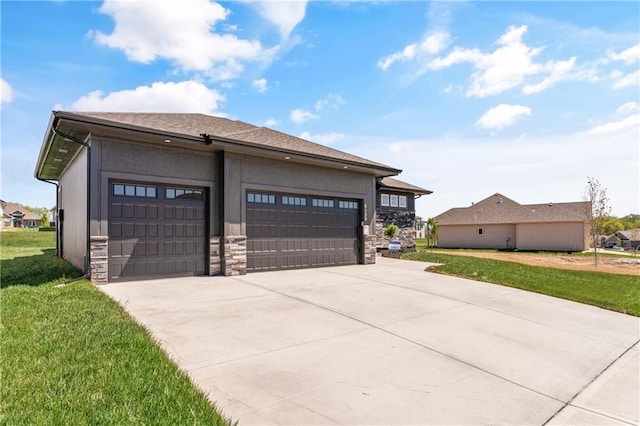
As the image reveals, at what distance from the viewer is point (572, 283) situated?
1069 centimetres

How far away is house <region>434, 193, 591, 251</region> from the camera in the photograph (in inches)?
1110

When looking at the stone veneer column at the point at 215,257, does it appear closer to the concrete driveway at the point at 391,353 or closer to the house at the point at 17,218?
the concrete driveway at the point at 391,353

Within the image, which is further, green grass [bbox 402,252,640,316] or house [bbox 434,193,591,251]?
house [bbox 434,193,591,251]

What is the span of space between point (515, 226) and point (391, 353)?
31.4 meters

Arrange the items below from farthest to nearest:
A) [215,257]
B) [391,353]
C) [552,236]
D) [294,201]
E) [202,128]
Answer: [552,236] → [294,201] → [202,128] → [215,257] → [391,353]

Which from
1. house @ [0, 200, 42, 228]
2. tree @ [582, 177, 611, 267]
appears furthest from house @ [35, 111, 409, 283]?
house @ [0, 200, 42, 228]

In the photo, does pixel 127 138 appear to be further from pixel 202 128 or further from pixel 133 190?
pixel 202 128

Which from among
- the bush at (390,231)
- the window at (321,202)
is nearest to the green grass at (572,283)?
the window at (321,202)

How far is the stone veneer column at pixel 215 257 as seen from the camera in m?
9.56

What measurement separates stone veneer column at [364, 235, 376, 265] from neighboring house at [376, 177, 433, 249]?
7.57m

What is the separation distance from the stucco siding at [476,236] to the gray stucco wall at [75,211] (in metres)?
31.4

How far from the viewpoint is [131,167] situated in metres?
8.39

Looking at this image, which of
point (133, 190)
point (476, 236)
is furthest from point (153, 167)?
point (476, 236)

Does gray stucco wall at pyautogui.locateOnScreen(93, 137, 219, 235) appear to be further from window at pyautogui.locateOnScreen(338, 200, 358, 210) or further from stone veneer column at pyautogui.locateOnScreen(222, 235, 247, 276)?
window at pyautogui.locateOnScreen(338, 200, 358, 210)
